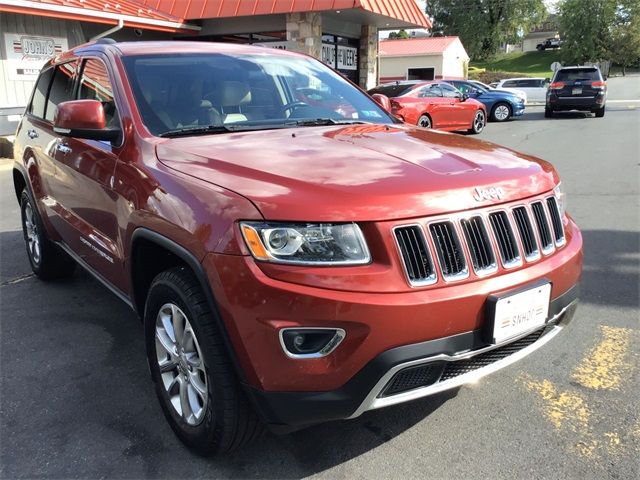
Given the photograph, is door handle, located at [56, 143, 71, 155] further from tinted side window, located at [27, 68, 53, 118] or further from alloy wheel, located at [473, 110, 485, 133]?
alloy wheel, located at [473, 110, 485, 133]

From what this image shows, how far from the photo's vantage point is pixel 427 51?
126ft

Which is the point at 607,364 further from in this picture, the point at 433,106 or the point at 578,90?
the point at 578,90

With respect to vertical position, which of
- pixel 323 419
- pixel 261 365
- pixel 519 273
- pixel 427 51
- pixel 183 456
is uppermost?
pixel 427 51

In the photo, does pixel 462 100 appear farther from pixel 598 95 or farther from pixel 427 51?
pixel 427 51

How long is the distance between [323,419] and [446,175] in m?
1.08

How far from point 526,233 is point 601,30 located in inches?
2689

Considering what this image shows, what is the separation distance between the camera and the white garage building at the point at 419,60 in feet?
126

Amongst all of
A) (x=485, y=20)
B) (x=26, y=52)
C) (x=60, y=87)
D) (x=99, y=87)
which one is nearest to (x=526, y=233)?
(x=99, y=87)

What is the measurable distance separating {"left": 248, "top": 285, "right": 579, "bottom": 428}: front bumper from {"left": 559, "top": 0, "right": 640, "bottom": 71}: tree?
67.4m

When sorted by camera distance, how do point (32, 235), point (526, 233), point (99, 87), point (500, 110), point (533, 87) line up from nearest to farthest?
point (526, 233)
point (99, 87)
point (32, 235)
point (500, 110)
point (533, 87)

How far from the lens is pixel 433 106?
47.9 feet

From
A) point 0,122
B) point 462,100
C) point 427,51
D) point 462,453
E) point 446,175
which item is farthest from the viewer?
point 427,51

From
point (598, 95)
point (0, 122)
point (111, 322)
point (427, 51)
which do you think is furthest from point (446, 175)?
point (427, 51)

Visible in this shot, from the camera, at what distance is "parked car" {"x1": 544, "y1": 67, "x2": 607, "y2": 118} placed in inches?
759
